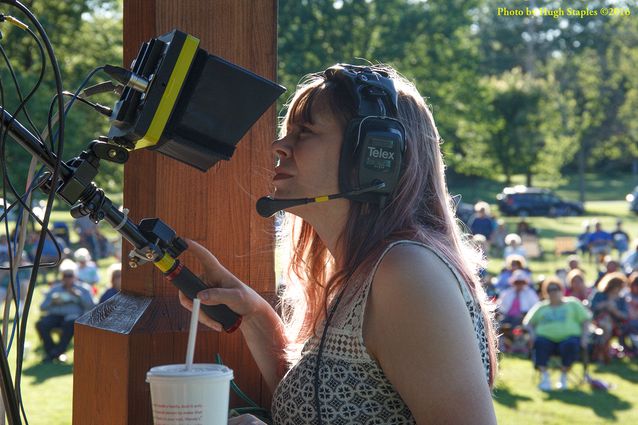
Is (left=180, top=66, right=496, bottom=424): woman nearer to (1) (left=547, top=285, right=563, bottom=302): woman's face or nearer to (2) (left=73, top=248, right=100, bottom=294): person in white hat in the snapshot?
(1) (left=547, top=285, right=563, bottom=302): woman's face

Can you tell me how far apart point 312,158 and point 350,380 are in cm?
55

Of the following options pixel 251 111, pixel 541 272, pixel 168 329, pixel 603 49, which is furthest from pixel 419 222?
pixel 603 49

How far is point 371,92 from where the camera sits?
215 centimetres

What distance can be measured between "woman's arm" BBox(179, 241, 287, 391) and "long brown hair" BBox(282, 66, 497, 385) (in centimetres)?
9

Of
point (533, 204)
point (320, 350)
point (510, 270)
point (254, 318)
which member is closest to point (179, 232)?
point (254, 318)

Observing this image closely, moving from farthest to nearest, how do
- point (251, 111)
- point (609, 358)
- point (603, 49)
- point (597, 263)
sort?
1. point (603, 49)
2. point (597, 263)
3. point (609, 358)
4. point (251, 111)

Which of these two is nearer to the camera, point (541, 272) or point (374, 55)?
point (541, 272)

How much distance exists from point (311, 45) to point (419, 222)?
27453 millimetres

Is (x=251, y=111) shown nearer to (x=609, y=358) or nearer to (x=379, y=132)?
(x=379, y=132)

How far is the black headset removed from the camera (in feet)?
6.80

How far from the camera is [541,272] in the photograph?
23.5 metres

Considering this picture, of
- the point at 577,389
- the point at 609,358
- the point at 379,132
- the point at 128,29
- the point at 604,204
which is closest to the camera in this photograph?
the point at 379,132

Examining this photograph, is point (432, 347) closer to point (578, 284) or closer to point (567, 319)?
point (567, 319)

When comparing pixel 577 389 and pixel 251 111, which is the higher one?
pixel 251 111
